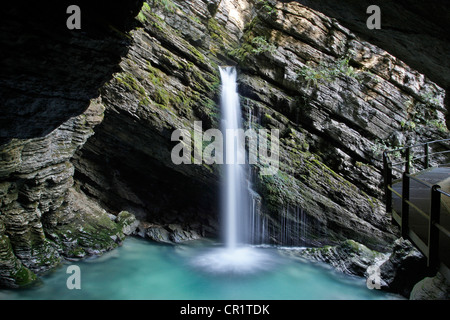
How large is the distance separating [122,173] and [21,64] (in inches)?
435

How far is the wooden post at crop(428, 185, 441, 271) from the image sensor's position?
9.89ft

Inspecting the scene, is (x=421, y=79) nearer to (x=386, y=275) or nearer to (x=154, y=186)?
(x=386, y=275)

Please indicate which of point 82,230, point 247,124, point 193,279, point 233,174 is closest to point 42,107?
point 82,230

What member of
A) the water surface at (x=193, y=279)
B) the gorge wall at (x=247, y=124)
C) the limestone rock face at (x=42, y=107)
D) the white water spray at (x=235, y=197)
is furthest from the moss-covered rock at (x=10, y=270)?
the white water spray at (x=235, y=197)

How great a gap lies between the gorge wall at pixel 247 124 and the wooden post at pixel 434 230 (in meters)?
9.67

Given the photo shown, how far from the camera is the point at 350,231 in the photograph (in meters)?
12.3

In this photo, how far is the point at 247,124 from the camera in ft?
44.2

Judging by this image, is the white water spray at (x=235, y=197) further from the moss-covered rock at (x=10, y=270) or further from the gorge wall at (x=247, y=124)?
the moss-covered rock at (x=10, y=270)

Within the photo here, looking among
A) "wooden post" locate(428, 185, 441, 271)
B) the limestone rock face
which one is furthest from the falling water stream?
"wooden post" locate(428, 185, 441, 271)

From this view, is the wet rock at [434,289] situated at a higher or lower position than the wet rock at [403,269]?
higher

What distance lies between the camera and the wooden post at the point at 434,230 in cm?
301

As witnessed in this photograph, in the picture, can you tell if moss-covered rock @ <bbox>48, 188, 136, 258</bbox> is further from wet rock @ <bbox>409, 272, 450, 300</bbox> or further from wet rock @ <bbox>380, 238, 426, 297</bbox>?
wet rock @ <bbox>380, 238, 426, 297</bbox>

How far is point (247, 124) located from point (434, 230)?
1084 cm

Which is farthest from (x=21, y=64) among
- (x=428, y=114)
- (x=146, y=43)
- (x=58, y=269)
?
(x=428, y=114)
